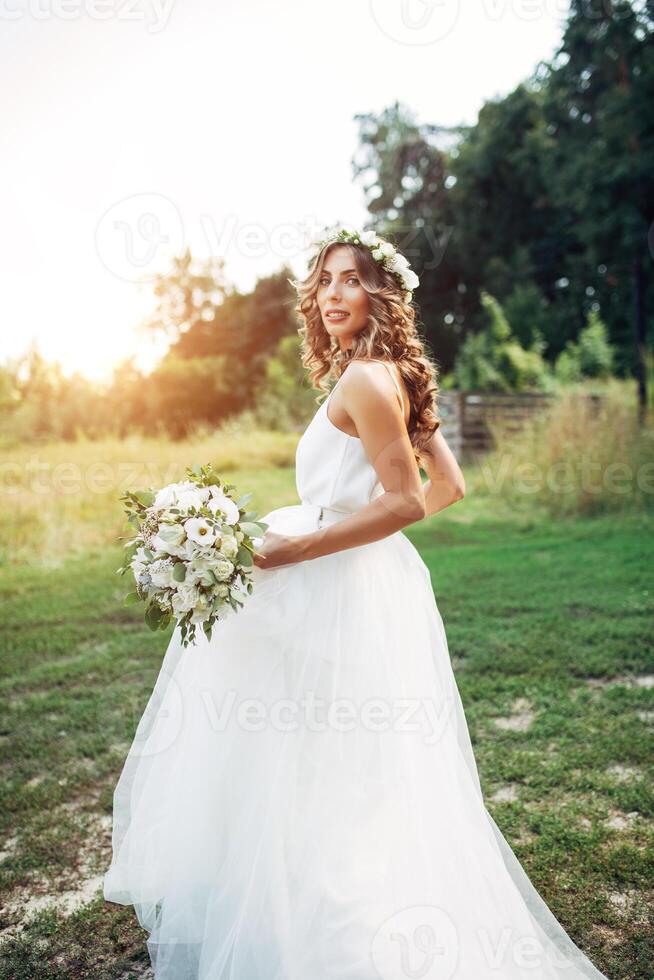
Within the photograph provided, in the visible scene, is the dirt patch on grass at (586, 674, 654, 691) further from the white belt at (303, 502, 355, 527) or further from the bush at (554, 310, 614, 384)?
the bush at (554, 310, 614, 384)

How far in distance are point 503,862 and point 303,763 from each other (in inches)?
27.0

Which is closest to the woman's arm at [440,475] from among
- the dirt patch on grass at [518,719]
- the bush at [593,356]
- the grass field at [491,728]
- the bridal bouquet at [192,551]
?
the bridal bouquet at [192,551]

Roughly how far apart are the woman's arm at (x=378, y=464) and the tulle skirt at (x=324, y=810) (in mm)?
166

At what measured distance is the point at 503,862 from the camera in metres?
2.30

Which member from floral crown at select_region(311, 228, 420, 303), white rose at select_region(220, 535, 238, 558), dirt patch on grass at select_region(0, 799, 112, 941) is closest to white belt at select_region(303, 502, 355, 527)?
white rose at select_region(220, 535, 238, 558)

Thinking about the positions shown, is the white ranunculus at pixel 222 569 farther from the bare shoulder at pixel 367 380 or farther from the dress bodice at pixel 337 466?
the bare shoulder at pixel 367 380

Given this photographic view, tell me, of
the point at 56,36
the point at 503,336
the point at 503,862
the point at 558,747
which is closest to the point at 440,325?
the point at 503,336

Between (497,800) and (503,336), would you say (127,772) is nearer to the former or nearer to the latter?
(497,800)

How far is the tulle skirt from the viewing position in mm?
2051

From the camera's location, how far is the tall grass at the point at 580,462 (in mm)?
9664

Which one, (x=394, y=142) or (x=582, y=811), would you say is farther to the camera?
(x=394, y=142)

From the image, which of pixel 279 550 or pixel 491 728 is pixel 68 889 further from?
pixel 491 728

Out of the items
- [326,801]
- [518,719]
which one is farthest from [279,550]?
[518,719]

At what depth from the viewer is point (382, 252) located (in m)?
2.46
